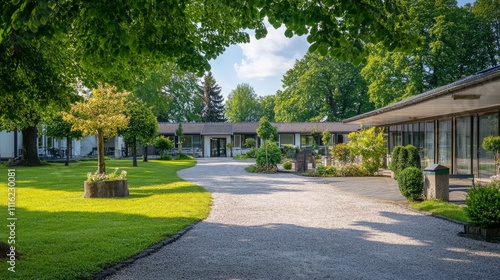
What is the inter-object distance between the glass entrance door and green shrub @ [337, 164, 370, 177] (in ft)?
105

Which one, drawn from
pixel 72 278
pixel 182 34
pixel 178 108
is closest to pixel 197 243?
pixel 72 278

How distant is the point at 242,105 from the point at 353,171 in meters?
63.7

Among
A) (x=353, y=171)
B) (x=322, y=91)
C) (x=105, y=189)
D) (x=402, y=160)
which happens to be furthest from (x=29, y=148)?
(x=322, y=91)

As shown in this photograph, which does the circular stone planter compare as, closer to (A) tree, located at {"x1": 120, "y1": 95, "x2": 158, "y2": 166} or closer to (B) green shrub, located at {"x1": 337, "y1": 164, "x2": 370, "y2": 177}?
(B) green shrub, located at {"x1": 337, "y1": 164, "x2": 370, "y2": 177}

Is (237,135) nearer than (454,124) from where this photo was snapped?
No

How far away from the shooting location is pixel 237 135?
5178 cm

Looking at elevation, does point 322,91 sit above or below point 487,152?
above

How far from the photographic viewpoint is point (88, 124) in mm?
14250

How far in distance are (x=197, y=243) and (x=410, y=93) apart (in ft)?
94.2

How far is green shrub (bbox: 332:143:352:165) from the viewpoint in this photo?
21.2m

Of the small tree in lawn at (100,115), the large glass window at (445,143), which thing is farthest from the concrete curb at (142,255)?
the large glass window at (445,143)

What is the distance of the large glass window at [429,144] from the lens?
68.2 feet

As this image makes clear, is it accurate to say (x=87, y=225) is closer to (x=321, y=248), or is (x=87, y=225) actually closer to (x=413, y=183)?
(x=321, y=248)

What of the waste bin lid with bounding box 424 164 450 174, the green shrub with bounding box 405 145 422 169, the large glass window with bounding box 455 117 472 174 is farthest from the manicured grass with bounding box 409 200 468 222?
the large glass window with bounding box 455 117 472 174
